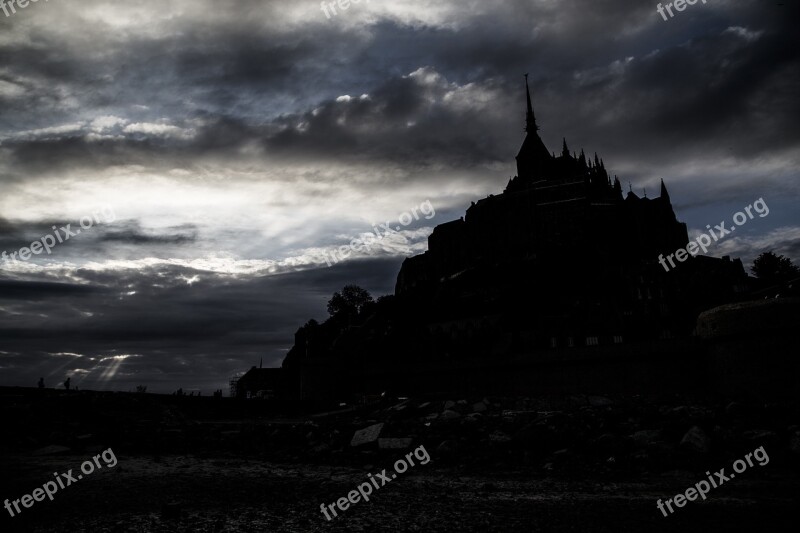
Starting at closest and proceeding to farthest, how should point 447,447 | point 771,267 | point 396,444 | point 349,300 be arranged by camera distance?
1. point 447,447
2. point 396,444
3. point 771,267
4. point 349,300

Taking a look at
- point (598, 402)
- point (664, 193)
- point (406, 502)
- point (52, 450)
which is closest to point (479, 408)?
point (598, 402)

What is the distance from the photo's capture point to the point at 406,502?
358 inches

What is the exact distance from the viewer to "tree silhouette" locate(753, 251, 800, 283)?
72069mm

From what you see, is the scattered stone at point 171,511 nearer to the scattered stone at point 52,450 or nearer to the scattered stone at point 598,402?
the scattered stone at point 52,450

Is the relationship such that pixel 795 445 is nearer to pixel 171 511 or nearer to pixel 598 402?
pixel 598 402

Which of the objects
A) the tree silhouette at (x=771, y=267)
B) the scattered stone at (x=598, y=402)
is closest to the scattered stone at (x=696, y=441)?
the scattered stone at (x=598, y=402)

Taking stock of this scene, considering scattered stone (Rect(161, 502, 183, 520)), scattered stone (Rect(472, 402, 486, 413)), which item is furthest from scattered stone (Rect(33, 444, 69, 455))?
scattered stone (Rect(472, 402, 486, 413))

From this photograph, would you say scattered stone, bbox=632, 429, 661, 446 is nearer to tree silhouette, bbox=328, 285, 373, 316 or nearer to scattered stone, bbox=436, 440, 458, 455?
scattered stone, bbox=436, 440, 458, 455

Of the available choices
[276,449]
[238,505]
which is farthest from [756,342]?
[238,505]

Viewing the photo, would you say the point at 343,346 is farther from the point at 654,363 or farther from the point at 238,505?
the point at 238,505

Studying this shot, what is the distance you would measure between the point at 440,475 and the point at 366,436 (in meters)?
3.78

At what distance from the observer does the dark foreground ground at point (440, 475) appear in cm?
782

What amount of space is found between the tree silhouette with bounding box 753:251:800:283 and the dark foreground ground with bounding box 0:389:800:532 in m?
71.1

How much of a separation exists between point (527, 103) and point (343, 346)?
73.6m
